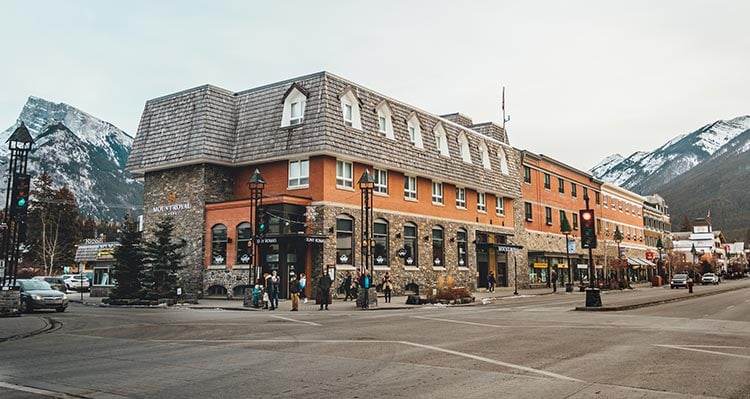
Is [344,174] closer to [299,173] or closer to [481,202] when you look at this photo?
[299,173]

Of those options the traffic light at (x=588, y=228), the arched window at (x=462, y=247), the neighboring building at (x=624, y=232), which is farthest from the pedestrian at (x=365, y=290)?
the neighboring building at (x=624, y=232)

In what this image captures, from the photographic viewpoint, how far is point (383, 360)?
11.1 m

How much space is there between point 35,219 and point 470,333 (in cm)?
7444

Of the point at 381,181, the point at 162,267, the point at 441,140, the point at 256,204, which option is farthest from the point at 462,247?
the point at 162,267

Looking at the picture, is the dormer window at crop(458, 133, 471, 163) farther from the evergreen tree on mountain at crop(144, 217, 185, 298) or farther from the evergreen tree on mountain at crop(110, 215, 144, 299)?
the evergreen tree on mountain at crop(110, 215, 144, 299)

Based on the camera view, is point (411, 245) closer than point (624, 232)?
Yes

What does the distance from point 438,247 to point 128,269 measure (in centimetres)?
2161

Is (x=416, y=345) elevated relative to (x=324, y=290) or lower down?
lower down

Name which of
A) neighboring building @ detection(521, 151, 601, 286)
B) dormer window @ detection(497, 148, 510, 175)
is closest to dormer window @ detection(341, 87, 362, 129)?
dormer window @ detection(497, 148, 510, 175)

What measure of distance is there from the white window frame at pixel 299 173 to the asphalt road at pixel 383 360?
17.3 meters

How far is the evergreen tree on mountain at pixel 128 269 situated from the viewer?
32250 mm

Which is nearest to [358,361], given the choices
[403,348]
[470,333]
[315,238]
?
[403,348]

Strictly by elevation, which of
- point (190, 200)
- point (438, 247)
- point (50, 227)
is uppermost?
point (50, 227)

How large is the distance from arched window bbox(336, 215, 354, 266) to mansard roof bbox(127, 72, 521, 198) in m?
3.91
